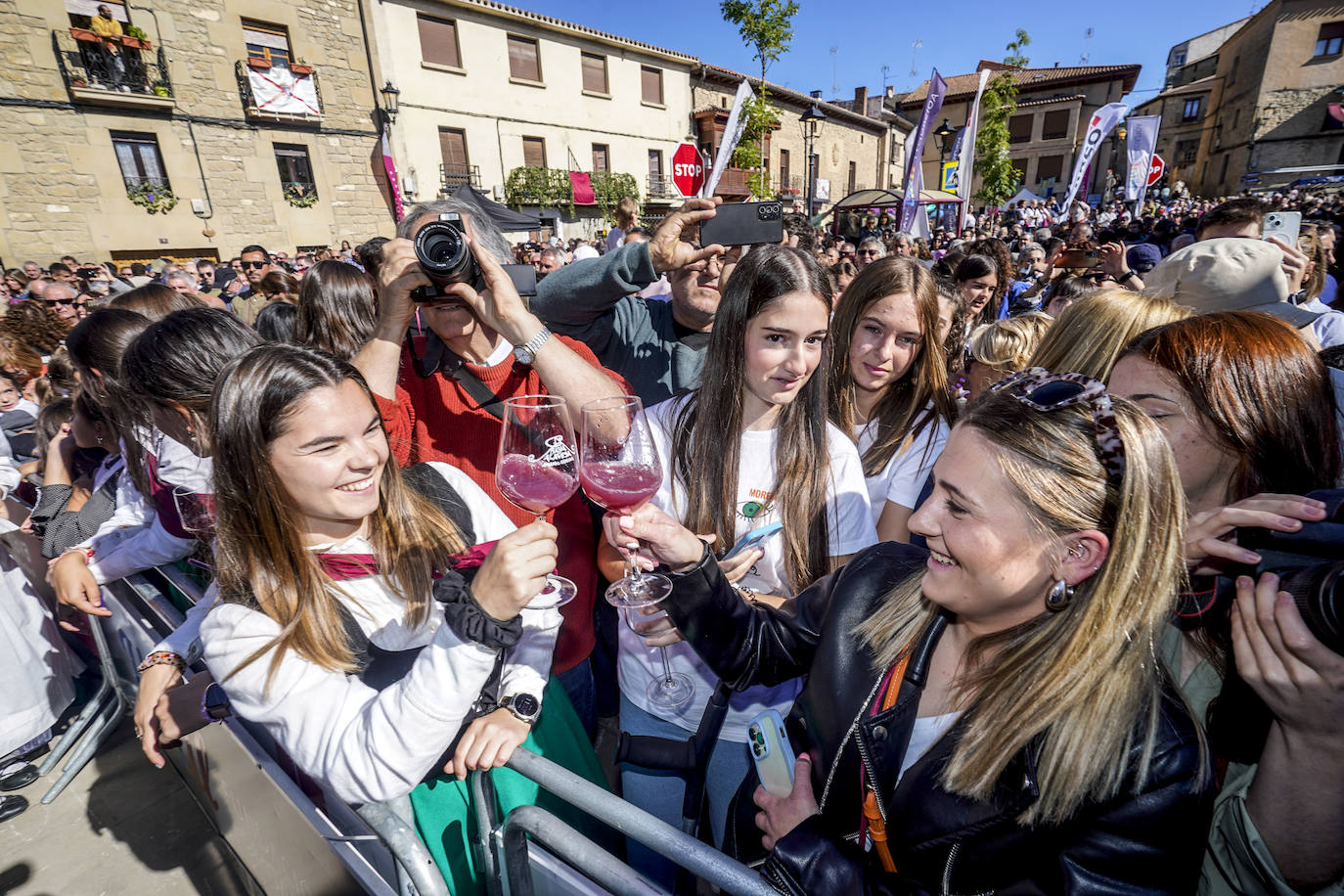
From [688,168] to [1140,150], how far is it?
1208 centimetres

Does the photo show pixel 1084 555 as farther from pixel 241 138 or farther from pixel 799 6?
pixel 241 138

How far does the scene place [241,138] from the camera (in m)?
16.0

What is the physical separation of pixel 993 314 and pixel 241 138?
63.2 ft

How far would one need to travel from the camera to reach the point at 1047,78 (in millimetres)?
42719

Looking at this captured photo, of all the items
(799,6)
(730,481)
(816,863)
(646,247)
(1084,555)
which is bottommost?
(816,863)

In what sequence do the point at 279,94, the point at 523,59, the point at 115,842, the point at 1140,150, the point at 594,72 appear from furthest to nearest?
1. the point at 594,72
2. the point at 523,59
3. the point at 279,94
4. the point at 1140,150
5. the point at 115,842

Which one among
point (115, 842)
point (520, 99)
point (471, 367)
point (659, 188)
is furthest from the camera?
point (659, 188)

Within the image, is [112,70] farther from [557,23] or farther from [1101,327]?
[1101,327]

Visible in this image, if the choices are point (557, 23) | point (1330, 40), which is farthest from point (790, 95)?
point (1330, 40)

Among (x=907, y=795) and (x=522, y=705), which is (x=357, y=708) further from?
(x=907, y=795)

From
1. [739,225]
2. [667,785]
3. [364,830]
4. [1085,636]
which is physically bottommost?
[667,785]

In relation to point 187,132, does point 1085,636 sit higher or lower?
lower

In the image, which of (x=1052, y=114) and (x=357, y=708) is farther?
(x=1052, y=114)

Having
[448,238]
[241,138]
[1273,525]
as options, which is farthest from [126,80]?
[1273,525]
